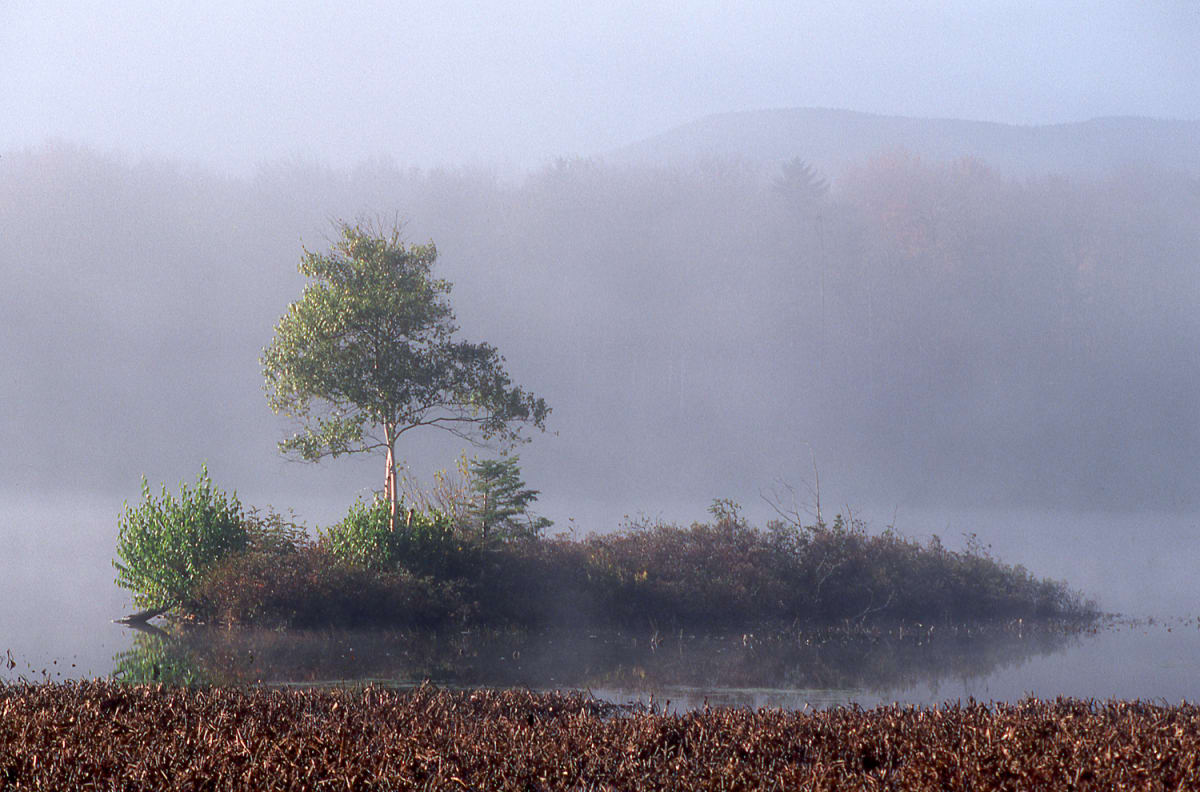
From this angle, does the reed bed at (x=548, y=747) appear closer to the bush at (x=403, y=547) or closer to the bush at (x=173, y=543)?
the bush at (x=403, y=547)

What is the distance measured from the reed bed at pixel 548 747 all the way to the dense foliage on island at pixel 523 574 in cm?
1047

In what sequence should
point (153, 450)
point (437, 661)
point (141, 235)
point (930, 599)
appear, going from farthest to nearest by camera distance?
point (141, 235) → point (153, 450) → point (930, 599) → point (437, 661)

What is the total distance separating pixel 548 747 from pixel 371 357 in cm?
1918

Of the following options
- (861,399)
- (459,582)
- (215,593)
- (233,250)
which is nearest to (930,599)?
(459,582)

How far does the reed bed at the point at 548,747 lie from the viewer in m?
5.71

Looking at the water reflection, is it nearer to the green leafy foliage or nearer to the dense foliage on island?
the dense foliage on island

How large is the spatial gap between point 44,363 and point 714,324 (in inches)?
3051

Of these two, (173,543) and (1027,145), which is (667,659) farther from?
(1027,145)

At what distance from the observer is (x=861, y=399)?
382 ft

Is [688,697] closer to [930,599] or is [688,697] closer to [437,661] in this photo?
[437,661]

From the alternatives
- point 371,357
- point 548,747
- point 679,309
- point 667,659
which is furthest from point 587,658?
point 679,309

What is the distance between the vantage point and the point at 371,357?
25.1 meters

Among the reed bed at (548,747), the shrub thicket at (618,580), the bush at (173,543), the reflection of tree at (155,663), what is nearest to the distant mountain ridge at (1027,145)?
the shrub thicket at (618,580)

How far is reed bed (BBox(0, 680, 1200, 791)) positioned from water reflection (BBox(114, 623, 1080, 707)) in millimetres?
4331
